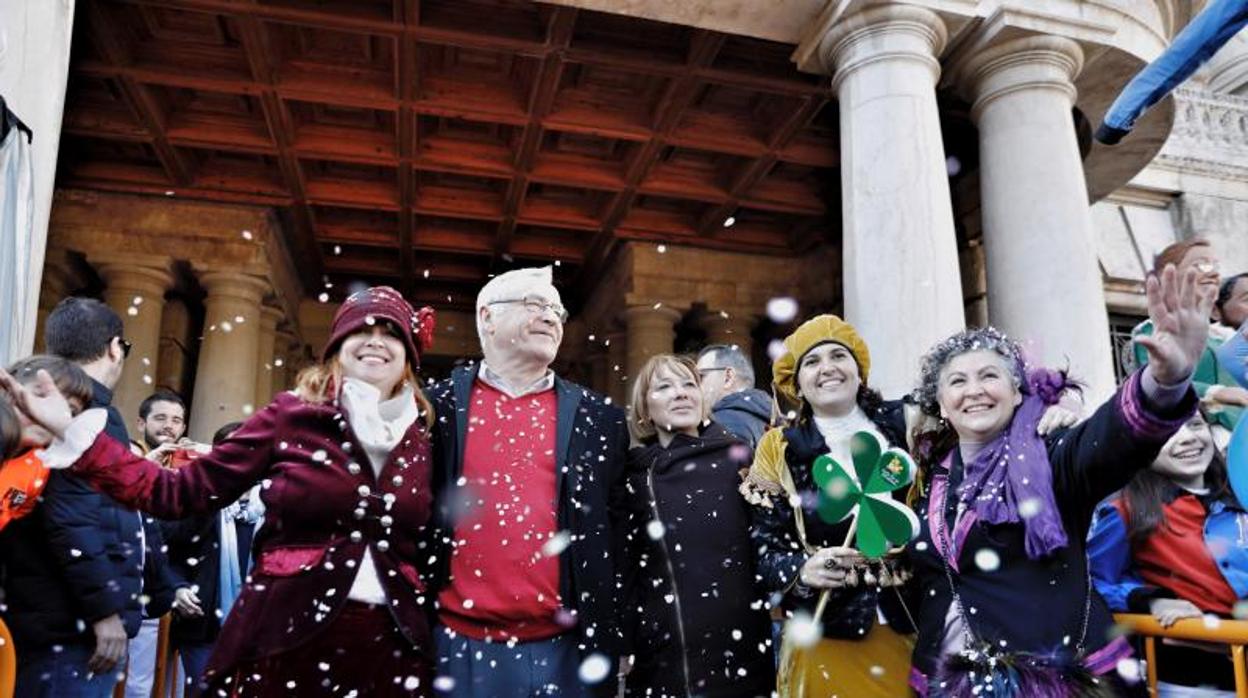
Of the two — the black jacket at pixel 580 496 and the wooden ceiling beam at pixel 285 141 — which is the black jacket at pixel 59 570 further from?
the wooden ceiling beam at pixel 285 141

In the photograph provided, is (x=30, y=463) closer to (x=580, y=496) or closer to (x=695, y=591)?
(x=580, y=496)

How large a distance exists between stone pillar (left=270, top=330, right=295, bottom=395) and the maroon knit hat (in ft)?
40.4

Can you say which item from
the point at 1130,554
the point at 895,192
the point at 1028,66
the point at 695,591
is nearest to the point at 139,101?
the point at 895,192

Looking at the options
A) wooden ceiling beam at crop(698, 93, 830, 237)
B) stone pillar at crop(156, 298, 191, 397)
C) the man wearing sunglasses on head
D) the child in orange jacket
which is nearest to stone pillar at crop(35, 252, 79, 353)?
stone pillar at crop(156, 298, 191, 397)

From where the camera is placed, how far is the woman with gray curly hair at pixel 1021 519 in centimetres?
218

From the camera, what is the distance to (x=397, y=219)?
1243 cm

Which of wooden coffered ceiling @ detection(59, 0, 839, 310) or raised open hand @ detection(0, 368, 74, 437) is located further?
wooden coffered ceiling @ detection(59, 0, 839, 310)

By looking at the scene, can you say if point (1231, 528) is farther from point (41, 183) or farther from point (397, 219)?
point (397, 219)

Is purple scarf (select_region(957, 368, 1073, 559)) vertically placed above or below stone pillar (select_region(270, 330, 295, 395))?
below

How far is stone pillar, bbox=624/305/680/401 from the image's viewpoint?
41.2 feet

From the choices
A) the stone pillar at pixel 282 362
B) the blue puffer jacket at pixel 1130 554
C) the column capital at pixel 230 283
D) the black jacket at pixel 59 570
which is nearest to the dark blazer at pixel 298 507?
the black jacket at pixel 59 570

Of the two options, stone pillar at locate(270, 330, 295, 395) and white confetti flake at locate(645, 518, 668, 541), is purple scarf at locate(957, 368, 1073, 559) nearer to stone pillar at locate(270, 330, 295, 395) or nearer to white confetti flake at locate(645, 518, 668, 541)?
white confetti flake at locate(645, 518, 668, 541)

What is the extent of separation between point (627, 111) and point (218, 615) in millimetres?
6665

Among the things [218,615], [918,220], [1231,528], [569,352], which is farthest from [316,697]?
[569,352]
